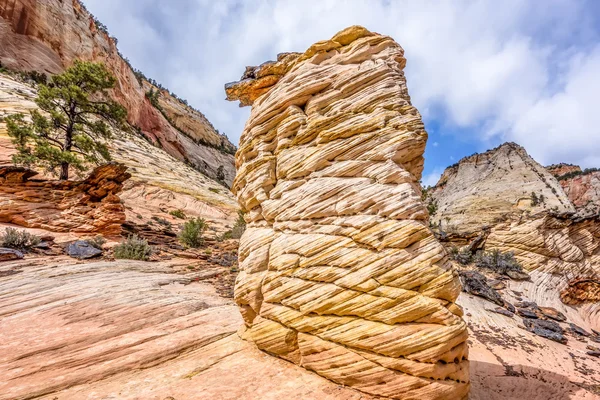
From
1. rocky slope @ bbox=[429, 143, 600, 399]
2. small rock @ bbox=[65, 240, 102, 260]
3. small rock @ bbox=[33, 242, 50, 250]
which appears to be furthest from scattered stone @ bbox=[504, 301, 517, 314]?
small rock @ bbox=[33, 242, 50, 250]

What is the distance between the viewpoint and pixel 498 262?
1983 centimetres

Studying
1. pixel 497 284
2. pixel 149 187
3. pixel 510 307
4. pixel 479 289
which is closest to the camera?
pixel 510 307

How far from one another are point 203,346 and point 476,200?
51.2 m

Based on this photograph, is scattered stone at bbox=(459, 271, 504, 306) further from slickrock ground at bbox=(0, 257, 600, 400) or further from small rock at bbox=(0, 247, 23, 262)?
small rock at bbox=(0, 247, 23, 262)

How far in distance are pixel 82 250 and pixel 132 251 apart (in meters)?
1.95

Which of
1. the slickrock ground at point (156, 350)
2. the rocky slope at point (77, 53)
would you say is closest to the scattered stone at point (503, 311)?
the slickrock ground at point (156, 350)

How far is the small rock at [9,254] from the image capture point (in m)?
10.1

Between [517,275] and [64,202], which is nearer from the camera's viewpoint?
[64,202]

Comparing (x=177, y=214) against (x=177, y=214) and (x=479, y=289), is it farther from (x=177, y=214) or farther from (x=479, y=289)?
(x=479, y=289)

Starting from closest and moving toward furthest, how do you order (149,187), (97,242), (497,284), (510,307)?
1. (510,307)
2. (97,242)
3. (497,284)
4. (149,187)

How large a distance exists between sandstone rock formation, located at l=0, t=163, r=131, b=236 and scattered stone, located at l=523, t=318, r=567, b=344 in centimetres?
2212

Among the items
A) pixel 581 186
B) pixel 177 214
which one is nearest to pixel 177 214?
pixel 177 214

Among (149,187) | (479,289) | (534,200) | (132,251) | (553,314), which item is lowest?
(553,314)

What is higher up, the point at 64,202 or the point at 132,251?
the point at 64,202
